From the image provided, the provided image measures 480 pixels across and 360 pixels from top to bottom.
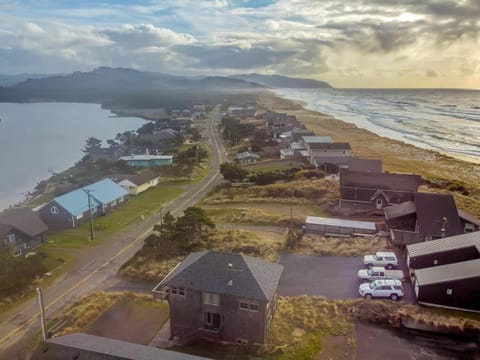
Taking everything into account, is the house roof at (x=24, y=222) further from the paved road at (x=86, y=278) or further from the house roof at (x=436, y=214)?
the house roof at (x=436, y=214)

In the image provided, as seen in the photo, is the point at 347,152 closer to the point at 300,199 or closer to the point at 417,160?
the point at 417,160

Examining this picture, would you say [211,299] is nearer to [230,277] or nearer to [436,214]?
[230,277]

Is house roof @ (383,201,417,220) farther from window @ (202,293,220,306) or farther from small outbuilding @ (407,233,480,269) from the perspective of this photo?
window @ (202,293,220,306)

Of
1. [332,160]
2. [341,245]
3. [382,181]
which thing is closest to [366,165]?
[332,160]

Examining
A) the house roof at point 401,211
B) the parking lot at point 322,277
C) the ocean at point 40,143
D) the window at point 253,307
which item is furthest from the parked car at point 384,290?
the ocean at point 40,143

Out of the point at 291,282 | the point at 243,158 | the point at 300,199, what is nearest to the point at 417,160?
the point at 243,158

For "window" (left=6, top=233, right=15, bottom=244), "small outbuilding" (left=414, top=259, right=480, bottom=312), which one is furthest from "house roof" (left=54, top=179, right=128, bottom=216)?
"small outbuilding" (left=414, top=259, right=480, bottom=312)
